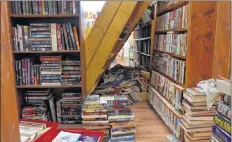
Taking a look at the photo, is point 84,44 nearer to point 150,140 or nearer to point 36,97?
point 36,97

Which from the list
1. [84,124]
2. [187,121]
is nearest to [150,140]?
[187,121]

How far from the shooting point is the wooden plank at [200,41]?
6.82ft

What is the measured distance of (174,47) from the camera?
8.49 feet

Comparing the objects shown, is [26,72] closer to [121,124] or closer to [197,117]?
[121,124]

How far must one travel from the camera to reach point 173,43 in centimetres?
262

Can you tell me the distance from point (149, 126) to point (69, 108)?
1.10 meters

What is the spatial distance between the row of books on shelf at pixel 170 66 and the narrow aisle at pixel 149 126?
2.28 feet

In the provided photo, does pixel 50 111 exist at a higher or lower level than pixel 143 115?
higher

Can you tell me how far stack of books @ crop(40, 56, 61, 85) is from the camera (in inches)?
96.8

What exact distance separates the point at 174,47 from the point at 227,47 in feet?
4.03

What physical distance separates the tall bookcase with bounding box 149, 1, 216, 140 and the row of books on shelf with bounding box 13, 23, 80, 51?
1.18 metres

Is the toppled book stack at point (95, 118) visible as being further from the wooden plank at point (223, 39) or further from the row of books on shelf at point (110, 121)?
the wooden plank at point (223, 39)

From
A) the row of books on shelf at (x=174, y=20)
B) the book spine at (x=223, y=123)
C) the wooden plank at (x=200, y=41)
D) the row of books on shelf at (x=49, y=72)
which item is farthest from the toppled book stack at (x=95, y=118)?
the book spine at (x=223, y=123)

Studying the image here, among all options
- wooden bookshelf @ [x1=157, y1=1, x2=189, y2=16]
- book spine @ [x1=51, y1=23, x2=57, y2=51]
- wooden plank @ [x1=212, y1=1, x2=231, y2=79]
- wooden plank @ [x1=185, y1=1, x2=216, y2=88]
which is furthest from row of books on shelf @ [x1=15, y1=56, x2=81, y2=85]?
wooden plank @ [x1=212, y1=1, x2=231, y2=79]
